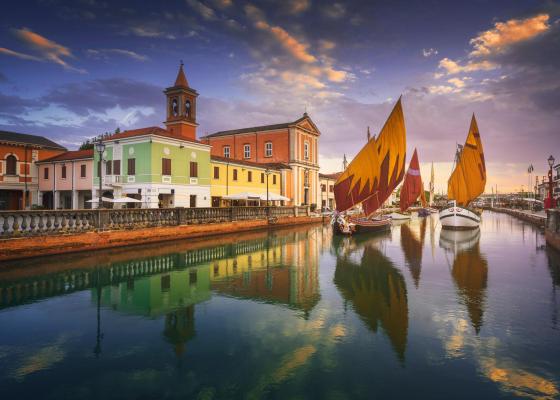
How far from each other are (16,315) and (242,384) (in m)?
8.17

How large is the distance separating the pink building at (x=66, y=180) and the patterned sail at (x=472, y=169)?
41227 millimetres

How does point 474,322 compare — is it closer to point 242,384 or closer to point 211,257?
point 242,384

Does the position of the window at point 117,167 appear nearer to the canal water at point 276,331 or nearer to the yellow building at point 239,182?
the yellow building at point 239,182

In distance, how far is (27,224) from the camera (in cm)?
1803

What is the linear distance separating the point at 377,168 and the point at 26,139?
140ft

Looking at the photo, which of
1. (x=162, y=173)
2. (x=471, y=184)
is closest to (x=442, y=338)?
(x=162, y=173)

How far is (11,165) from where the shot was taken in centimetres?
4109

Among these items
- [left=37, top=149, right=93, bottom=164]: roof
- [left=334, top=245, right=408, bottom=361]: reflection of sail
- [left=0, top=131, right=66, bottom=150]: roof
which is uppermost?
[left=0, top=131, right=66, bottom=150]: roof

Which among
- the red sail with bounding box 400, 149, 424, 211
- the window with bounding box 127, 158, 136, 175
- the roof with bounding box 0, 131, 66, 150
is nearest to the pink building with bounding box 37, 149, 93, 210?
the roof with bounding box 0, 131, 66, 150

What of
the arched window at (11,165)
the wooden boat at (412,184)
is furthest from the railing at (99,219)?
the wooden boat at (412,184)

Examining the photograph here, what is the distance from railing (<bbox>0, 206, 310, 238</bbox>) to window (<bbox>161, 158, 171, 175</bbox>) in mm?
6962

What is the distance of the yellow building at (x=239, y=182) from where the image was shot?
141 ft

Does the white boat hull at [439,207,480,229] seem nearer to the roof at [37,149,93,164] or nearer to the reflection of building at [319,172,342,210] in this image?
the reflection of building at [319,172,342,210]

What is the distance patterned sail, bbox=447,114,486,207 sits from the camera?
131ft
